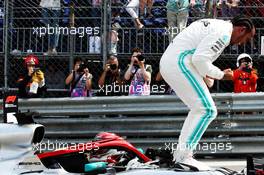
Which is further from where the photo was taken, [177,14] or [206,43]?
[177,14]

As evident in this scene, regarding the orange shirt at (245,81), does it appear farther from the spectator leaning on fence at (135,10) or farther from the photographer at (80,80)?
the photographer at (80,80)

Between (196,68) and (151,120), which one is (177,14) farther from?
(196,68)

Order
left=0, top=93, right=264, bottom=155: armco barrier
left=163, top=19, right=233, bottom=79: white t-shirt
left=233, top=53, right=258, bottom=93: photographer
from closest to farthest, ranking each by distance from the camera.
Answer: left=163, top=19, right=233, bottom=79: white t-shirt → left=233, top=53, right=258, bottom=93: photographer → left=0, top=93, right=264, bottom=155: armco barrier

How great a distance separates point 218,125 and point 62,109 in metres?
2.37

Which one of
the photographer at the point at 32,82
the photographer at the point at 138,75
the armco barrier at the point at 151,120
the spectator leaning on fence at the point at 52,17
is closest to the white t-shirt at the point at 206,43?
the armco barrier at the point at 151,120

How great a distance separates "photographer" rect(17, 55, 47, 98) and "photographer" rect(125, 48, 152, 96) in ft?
4.39

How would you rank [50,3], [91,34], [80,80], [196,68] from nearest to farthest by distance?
1. [196,68]
2. [80,80]
3. [91,34]
4. [50,3]

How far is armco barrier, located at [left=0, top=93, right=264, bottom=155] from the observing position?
9.47m

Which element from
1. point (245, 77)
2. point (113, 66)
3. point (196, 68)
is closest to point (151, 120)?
point (113, 66)

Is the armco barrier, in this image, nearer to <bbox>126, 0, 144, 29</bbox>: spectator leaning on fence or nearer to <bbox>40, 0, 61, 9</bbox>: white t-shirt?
<bbox>126, 0, 144, 29</bbox>: spectator leaning on fence

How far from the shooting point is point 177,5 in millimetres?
10516

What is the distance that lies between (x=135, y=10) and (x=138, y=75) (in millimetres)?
1537

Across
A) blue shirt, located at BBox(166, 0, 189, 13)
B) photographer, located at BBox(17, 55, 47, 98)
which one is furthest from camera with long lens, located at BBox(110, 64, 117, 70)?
blue shirt, located at BBox(166, 0, 189, 13)

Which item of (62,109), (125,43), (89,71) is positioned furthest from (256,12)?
(62,109)
